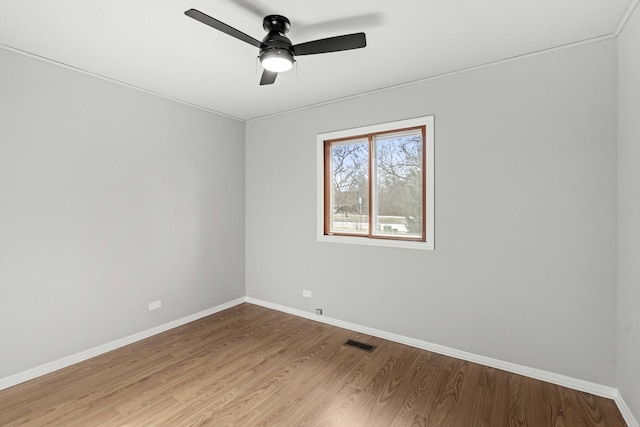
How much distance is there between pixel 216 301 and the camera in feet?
13.5

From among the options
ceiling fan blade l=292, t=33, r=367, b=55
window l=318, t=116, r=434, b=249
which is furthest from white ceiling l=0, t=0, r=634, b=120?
window l=318, t=116, r=434, b=249

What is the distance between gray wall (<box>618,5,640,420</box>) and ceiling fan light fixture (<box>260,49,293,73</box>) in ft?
7.15

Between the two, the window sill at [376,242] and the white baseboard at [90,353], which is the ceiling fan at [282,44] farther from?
the white baseboard at [90,353]

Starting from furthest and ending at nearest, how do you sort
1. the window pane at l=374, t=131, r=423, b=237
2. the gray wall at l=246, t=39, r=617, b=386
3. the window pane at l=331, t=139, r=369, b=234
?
1. the window pane at l=331, t=139, r=369, b=234
2. the window pane at l=374, t=131, r=423, b=237
3. the gray wall at l=246, t=39, r=617, b=386

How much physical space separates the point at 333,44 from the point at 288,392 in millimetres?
2516

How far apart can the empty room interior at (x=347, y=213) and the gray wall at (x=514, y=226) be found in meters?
0.02

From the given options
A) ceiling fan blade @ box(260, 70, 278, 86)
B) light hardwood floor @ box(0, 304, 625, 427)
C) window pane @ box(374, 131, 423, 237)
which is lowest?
light hardwood floor @ box(0, 304, 625, 427)

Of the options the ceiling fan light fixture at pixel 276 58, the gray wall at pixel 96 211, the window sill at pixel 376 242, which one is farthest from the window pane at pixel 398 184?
the gray wall at pixel 96 211

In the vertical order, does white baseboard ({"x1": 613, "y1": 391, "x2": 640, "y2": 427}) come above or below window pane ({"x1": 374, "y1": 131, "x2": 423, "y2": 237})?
below

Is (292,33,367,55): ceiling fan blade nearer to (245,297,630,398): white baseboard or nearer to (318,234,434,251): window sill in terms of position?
(318,234,434,251): window sill

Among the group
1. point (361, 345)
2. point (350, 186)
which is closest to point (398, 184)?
point (350, 186)

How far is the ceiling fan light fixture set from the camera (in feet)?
6.50

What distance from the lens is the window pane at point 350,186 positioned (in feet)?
11.7

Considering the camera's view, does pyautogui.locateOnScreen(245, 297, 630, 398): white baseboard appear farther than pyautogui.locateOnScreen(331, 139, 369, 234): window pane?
No
